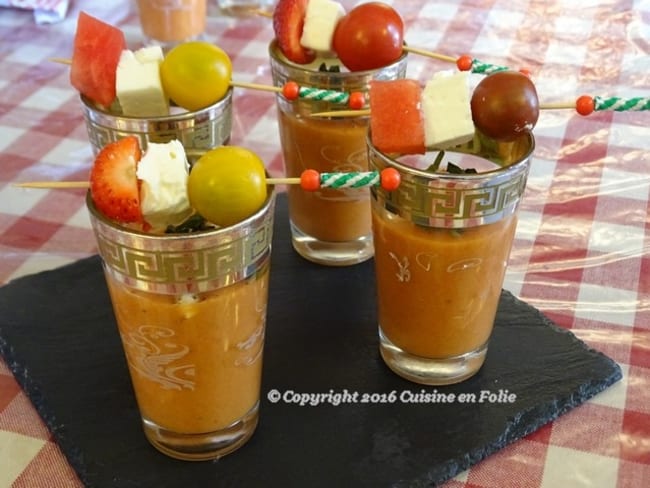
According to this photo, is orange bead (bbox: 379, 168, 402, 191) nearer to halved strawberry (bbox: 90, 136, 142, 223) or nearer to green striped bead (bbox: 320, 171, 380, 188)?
green striped bead (bbox: 320, 171, 380, 188)

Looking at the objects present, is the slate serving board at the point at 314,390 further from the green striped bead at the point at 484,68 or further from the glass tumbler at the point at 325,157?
the green striped bead at the point at 484,68


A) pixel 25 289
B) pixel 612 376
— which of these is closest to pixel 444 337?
pixel 612 376

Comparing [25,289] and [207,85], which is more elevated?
[207,85]

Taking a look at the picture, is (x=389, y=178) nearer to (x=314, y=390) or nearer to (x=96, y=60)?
(x=314, y=390)

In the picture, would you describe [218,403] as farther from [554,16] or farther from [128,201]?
[554,16]

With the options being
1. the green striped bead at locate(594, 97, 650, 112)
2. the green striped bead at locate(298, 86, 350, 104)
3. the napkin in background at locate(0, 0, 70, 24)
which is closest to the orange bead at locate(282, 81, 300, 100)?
the green striped bead at locate(298, 86, 350, 104)

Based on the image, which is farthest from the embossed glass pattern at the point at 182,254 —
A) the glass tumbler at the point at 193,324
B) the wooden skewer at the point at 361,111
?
the wooden skewer at the point at 361,111
